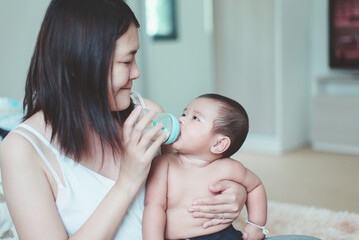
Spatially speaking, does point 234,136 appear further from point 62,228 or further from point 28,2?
point 28,2

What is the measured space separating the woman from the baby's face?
204 mm

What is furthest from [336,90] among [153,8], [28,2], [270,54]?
[28,2]

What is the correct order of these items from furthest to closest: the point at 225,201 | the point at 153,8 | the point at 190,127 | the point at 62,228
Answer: the point at 153,8 → the point at 190,127 → the point at 225,201 → the point at 62,228

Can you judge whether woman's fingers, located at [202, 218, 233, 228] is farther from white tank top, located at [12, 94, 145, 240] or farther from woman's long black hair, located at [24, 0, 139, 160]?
woman's long black hair, located at [24, 0, 139, 160]

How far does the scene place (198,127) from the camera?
123cm

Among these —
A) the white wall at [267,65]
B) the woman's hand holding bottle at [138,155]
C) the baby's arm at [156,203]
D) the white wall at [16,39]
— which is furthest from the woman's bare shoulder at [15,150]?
the white wall at [267,65]

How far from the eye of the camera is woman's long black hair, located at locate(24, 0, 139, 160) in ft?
3.05

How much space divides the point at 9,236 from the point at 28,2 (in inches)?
114

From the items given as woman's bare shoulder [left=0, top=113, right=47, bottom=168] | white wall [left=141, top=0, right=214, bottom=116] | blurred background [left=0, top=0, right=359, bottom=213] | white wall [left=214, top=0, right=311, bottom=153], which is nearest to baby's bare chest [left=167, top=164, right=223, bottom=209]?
woman's bare shoulder [left=0, top=113, right=47, bottom=168]

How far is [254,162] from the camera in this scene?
A: 3604 millimetres

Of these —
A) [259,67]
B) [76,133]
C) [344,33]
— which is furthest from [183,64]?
[76,133]

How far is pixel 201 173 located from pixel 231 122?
0.18m

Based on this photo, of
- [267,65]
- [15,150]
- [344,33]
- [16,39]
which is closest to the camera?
[15,150]

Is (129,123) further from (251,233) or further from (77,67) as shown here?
(251,233)
